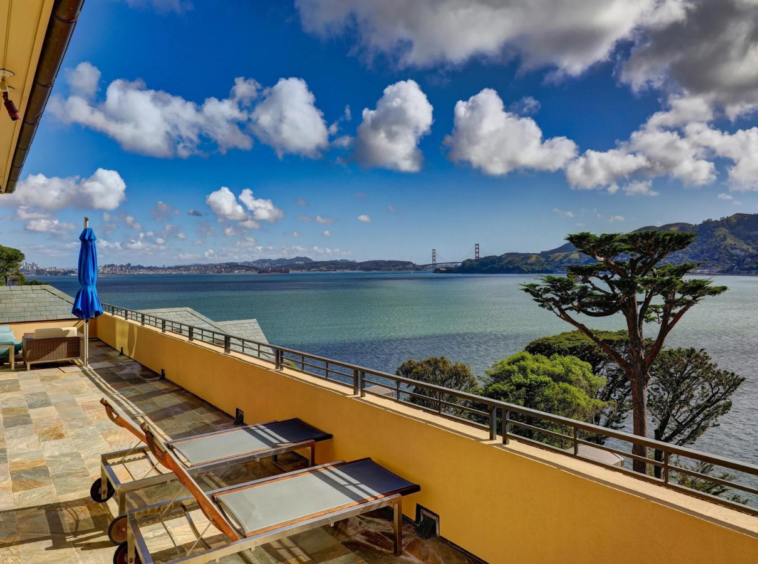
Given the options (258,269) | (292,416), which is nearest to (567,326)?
(292,416)

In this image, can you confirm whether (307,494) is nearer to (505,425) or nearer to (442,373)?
(505,425)

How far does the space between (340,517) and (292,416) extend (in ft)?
7.65

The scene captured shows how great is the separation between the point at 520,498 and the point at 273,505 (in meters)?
1.65

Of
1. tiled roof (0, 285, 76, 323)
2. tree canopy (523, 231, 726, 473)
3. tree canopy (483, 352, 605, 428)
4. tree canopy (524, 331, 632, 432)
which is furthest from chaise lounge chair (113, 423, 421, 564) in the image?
tree canopy (524, 331, 632, 432)

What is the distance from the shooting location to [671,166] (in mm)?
58812

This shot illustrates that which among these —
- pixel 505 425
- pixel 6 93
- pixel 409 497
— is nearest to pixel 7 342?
pixel 6 93

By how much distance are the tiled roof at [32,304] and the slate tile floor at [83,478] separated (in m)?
6.61

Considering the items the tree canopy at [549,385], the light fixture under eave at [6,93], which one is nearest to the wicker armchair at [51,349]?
the light fixture under eave at [6,93]

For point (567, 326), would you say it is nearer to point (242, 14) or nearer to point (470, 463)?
point (242, 14)

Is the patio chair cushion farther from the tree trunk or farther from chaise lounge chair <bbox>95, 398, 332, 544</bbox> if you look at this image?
the tree trunk

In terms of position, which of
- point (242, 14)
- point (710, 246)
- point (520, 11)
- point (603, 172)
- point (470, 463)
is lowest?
point (470, 463)

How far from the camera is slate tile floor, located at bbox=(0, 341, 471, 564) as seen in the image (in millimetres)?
3262

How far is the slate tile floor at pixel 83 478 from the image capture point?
10.7 ft

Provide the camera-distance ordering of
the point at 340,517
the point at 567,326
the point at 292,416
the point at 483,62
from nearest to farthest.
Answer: the point at 340,517 < the point at 292,416 < the point at 483,62 < the point at 567,326
